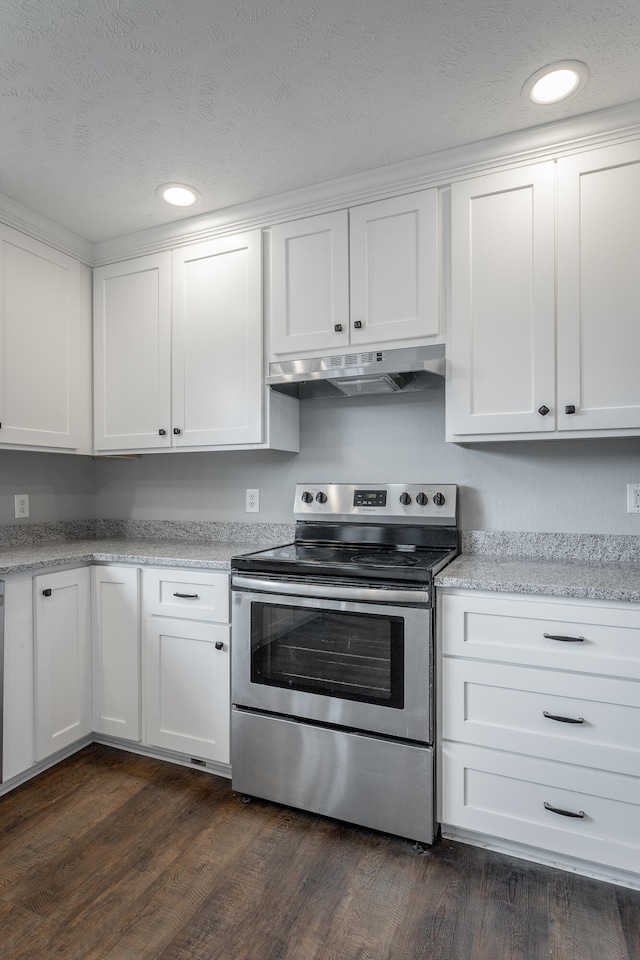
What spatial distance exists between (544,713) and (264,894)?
968mm

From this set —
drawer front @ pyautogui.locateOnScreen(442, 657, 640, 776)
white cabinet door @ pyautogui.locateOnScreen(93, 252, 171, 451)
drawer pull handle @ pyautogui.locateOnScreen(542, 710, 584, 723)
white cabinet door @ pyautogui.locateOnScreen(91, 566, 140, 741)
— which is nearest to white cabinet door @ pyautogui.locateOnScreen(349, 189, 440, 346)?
white cabinet door @ pyautogui.locateOnScreen(93, 252, 171, 451)

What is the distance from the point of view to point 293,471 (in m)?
2.64

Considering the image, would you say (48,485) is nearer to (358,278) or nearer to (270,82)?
(358,278)

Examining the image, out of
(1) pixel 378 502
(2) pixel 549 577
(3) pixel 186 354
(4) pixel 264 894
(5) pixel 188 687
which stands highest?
(3) pixel 186 354

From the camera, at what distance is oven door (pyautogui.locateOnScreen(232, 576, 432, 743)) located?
Result: 1.75 metres

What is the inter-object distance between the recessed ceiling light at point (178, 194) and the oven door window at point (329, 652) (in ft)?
5.59

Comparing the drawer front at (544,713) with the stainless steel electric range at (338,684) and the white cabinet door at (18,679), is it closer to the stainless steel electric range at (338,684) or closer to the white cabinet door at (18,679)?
the stainless steel electric range at (338,684)

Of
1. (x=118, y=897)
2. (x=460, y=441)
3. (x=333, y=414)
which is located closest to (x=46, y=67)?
(x=333, y=414)

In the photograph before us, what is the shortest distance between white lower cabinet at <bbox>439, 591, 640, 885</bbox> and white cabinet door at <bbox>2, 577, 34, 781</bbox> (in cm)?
157

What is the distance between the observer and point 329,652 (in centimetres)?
189

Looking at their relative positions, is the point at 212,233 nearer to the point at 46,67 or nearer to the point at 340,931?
the point at 46,67

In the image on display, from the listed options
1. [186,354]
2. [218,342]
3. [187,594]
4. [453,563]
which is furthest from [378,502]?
[186,354]

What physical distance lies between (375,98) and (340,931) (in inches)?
95.5

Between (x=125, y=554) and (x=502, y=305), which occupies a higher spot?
(x=502, y=305)
